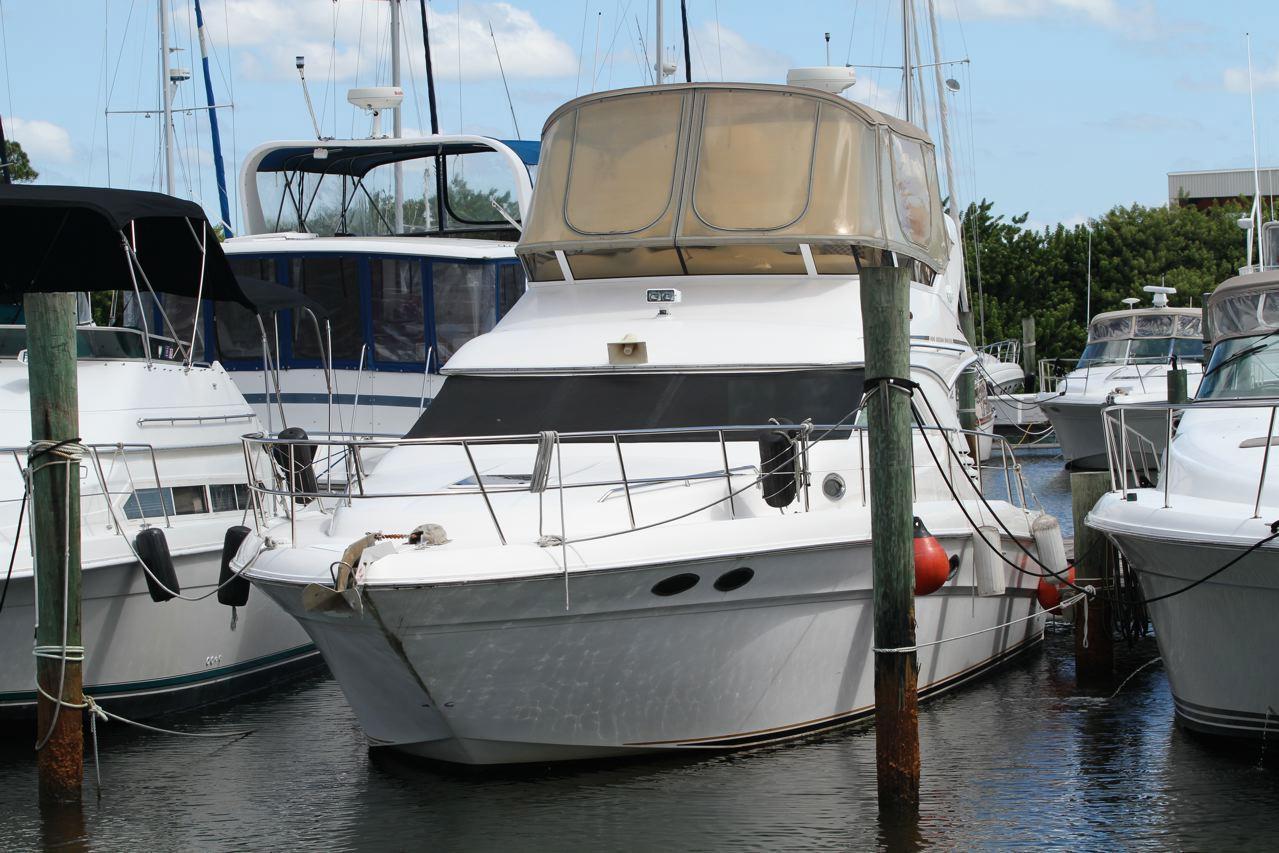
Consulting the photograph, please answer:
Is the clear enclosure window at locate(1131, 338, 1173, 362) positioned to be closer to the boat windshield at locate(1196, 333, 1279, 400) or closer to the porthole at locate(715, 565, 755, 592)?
the boat windshield at locate(1196, 333, 1279, 400)

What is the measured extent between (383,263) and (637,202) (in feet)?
15.4

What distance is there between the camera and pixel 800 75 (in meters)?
13.1

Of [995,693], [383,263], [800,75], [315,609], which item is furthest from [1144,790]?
[383,263]

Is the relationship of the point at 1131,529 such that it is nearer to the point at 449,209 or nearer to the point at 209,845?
the point at 209,845

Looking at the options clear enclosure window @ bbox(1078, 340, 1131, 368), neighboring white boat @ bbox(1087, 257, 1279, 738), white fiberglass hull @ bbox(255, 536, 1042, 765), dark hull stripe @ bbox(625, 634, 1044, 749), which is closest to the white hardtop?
dark hull stripe @ bbox(625, 634, 1044, 749)

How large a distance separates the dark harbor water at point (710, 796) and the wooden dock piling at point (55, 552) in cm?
32

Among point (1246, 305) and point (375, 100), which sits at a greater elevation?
point (375, 100)

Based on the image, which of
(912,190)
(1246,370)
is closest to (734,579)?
(1246,370)

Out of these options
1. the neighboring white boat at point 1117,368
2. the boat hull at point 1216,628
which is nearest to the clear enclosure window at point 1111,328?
the neighboring white boat at point 1117,368

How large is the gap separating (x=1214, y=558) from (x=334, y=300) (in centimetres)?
919

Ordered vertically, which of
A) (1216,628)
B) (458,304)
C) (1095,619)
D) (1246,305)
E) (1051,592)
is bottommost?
(1095,619)

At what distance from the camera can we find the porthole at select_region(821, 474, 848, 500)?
28.6 ft

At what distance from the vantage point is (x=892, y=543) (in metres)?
7.64

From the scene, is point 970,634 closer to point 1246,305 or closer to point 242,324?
point 1246,305
